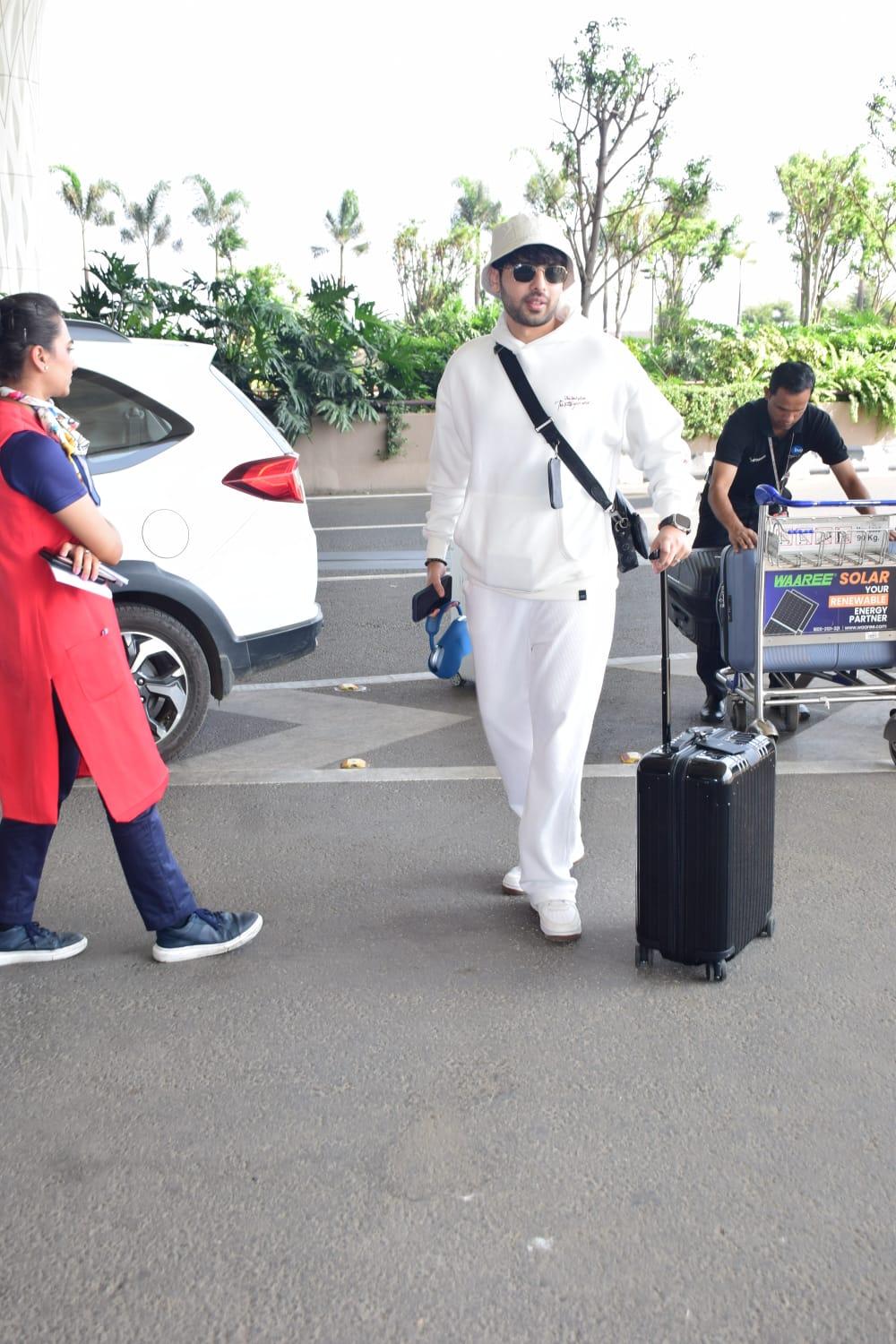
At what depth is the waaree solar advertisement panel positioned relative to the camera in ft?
19.0

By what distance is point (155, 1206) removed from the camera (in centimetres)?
273

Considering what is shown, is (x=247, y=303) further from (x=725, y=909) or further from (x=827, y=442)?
(x=725, y=909)

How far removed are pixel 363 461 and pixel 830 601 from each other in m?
17.1

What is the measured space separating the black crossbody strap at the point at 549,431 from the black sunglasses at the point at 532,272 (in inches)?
8.4

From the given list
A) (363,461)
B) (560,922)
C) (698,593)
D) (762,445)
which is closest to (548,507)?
(560,922)

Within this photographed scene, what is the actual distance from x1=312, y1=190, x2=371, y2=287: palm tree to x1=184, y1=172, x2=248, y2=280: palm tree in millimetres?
5682

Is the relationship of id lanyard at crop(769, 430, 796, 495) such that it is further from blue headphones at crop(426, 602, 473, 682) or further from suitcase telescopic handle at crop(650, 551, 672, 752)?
suitcase telescopic handle at crop(650, 551, 672, 752)

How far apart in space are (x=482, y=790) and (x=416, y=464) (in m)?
17.4

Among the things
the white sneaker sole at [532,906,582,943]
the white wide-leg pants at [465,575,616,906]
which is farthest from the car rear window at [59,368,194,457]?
the white sneaker sole at [532,906,582,943]

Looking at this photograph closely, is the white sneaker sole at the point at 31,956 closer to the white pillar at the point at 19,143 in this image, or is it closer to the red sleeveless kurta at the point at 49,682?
the red sleeveless kurta at the point at 49,682

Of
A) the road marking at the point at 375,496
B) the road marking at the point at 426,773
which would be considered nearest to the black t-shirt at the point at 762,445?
the road marking at the point at 426,773

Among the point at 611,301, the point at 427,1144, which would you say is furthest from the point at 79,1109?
the point at 611,301

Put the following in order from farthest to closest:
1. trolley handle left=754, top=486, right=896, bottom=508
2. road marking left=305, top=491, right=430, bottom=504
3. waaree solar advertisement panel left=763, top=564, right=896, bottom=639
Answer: road marking left=305, top=491, right=430, bottom=504, waaree solar advertisement panel left=763, top=564, right=896, bottom=639, trolley handle left=754, top=486, right=896, bottom=508

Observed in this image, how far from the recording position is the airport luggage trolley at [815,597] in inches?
227
